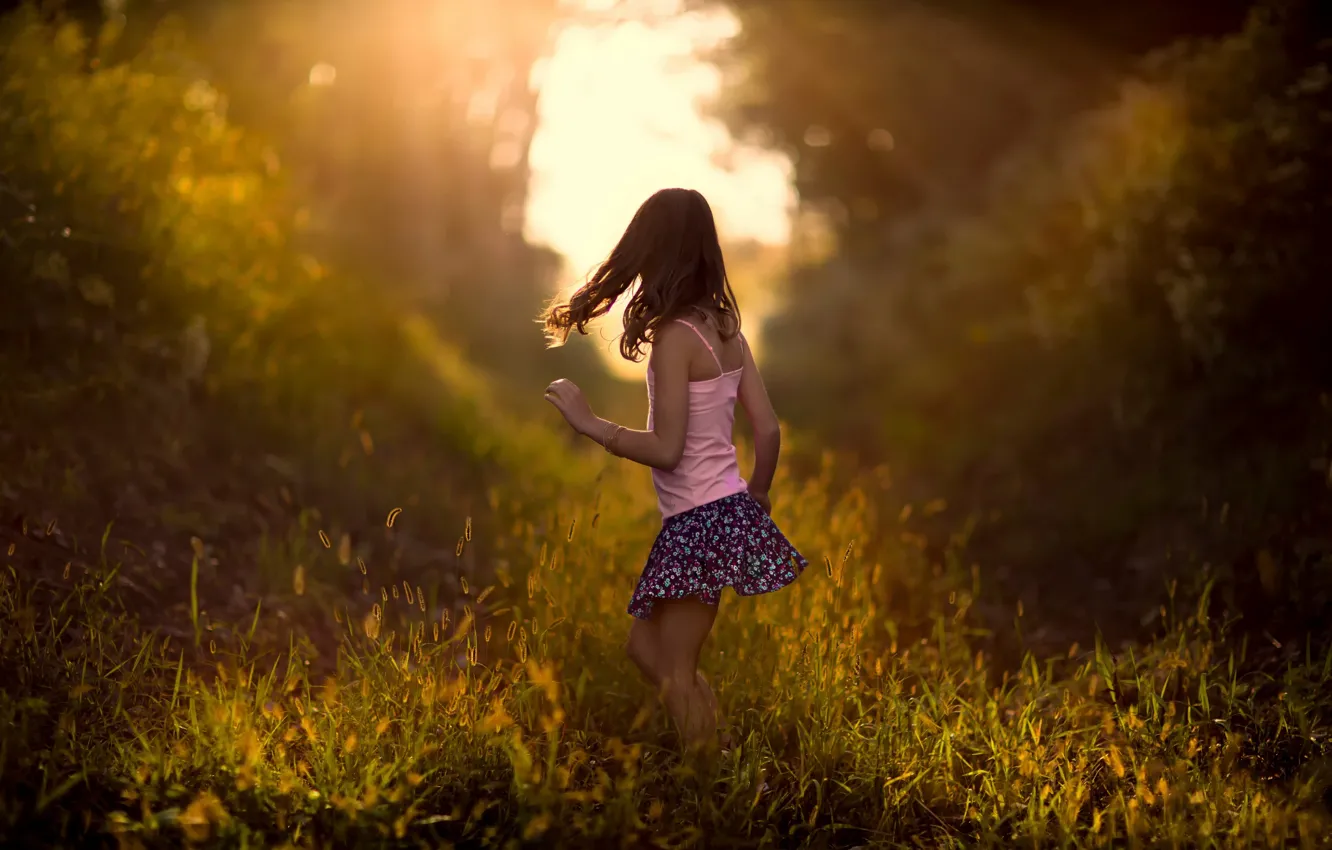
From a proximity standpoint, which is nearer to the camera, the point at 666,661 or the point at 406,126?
the point at 666,661

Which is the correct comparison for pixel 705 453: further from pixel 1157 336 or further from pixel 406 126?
pixel 406 126

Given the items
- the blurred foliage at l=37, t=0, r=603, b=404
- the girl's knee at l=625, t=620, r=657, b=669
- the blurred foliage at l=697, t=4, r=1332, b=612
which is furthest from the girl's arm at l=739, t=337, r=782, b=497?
the blurred foliage at l=37, t=0, r=603, b=404

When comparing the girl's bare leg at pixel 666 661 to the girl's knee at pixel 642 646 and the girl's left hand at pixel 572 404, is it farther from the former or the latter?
the girl's left hand at pixel 572 404

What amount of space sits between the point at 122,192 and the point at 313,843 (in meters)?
4.59

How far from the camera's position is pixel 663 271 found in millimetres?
3520

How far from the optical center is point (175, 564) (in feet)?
16.9

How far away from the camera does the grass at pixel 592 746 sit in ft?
10.5

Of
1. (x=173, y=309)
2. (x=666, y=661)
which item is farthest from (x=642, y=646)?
(x=173, y=309)

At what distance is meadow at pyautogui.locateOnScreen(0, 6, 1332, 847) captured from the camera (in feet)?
10.9

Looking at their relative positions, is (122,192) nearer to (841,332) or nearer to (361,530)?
(361,530)

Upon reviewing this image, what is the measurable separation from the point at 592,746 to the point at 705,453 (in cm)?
128

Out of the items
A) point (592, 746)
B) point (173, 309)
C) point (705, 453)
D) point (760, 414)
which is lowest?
point (592, 746)

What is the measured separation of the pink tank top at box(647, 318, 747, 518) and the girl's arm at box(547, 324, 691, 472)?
94 millimetres

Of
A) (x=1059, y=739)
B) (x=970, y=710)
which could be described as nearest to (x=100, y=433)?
(x=970, y=710)
